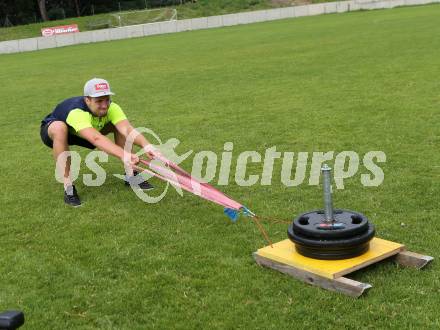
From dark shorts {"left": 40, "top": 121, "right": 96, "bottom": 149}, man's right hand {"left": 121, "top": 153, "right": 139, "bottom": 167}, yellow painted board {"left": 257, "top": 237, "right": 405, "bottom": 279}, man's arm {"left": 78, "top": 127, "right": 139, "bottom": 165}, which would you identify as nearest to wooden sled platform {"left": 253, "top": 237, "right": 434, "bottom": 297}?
yellow painted board {"left": 257, "top": 237, "right": 405, "bottom": 279}

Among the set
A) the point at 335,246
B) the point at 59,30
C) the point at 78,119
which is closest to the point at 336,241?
the point at 335,246

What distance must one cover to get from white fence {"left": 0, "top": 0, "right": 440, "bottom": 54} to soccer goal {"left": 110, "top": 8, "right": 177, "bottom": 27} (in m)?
6.09

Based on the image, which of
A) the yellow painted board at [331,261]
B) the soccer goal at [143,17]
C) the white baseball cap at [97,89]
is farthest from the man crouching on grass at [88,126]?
the soccer goal at [143,17]

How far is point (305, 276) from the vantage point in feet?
14.7

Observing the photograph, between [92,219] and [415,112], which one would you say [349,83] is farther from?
[92,219]

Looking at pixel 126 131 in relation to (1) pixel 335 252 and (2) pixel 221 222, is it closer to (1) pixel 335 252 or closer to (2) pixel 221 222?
(2) pixel 221 222

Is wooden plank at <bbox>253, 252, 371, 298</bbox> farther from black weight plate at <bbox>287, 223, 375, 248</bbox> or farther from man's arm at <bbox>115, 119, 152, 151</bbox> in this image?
man's arm at <bbox>115, 119, 152, 151</bbox>

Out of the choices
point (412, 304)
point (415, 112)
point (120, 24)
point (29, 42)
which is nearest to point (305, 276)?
point (412, 304)

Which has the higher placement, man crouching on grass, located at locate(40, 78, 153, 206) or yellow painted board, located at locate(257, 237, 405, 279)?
man crouching on grass, located at locate(40, 78, 153, 206)

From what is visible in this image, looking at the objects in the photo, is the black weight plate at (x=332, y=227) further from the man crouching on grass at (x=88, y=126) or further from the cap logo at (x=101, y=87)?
the cap logo at (x=101, y=87)

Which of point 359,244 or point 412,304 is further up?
point 359,244

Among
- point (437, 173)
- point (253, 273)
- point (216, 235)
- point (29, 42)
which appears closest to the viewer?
point (253, 273)

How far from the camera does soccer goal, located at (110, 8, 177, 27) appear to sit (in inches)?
2168

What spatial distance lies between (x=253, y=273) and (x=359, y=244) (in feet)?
2.84
